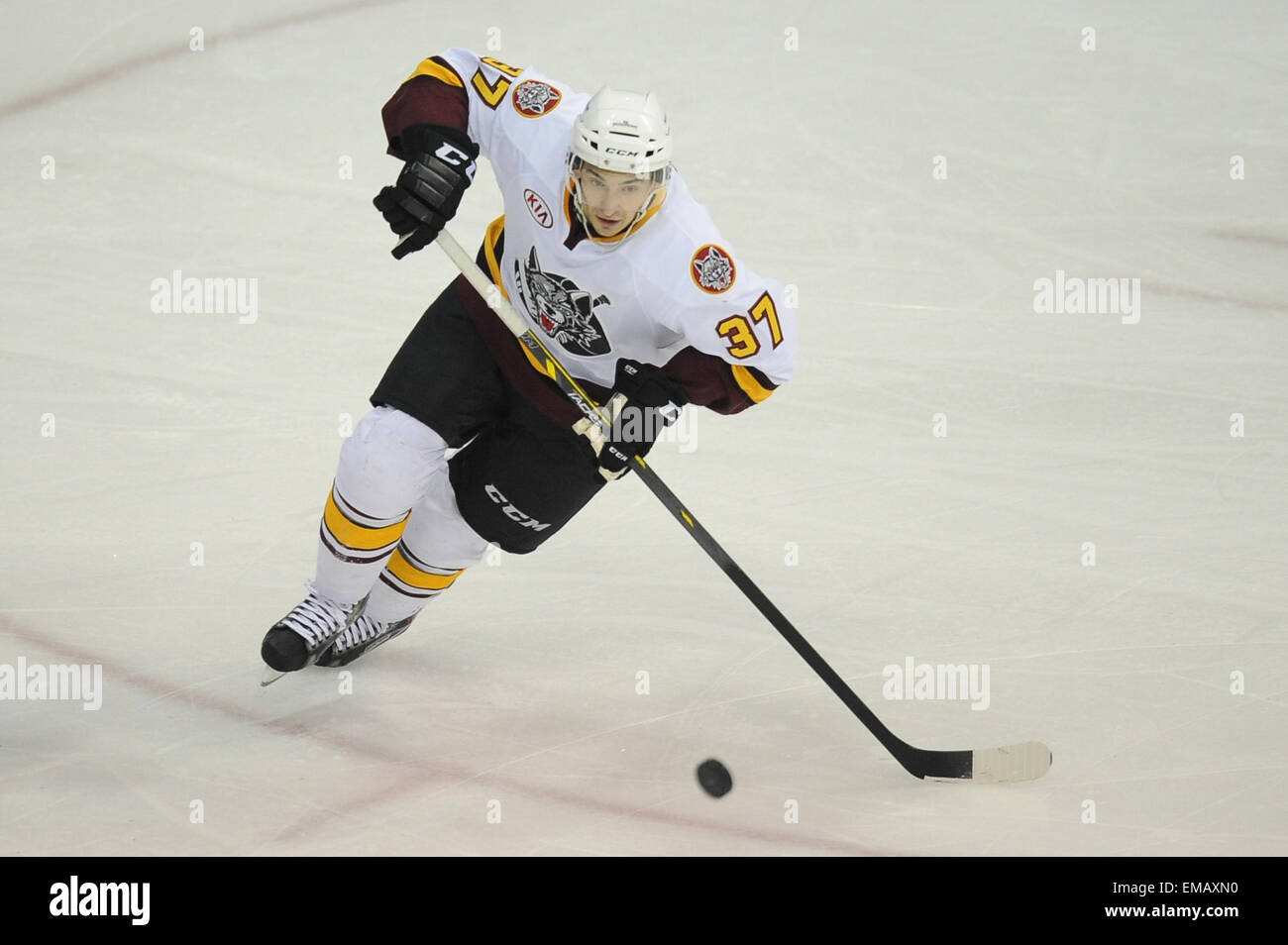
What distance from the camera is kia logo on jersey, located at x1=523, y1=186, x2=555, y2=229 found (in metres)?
2.86

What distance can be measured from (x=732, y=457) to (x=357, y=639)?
1.43 m

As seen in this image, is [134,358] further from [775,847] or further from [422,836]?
[775,847]

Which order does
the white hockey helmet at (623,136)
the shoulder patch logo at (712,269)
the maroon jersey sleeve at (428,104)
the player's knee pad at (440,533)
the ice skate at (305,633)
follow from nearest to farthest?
the white hockey helmet at (623,136), the shoulder patch logo at (712,269), the maroon jersey sleeve at (428,104), the ice skate at (305,633), the player's knee pad at (440,533)

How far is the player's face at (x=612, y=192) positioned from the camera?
2.67 metres

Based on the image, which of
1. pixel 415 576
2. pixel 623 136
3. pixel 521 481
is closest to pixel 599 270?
pixel 623 136

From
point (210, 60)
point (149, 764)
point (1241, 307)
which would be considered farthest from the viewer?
point (210, 60)

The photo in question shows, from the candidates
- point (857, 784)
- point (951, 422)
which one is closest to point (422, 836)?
point (857, 784)

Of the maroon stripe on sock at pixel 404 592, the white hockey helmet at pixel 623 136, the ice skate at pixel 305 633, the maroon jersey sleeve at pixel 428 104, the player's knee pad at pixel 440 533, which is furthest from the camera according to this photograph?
the maroon stripe on sock at pixel 404 592

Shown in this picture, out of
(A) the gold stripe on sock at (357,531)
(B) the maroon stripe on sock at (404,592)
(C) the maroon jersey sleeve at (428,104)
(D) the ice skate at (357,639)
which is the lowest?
(D) the ice skate at (357,639)

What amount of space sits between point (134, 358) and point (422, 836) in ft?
7.79

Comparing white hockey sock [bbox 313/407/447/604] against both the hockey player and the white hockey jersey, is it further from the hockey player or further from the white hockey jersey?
the white hockey jersey

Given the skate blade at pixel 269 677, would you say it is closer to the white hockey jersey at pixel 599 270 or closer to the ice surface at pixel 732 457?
the ice surface at pixel 732 457

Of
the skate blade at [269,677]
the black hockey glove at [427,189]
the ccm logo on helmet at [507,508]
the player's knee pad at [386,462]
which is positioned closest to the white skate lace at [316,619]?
the skate blade at [269,677]

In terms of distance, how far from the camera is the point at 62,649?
3.36 meters
